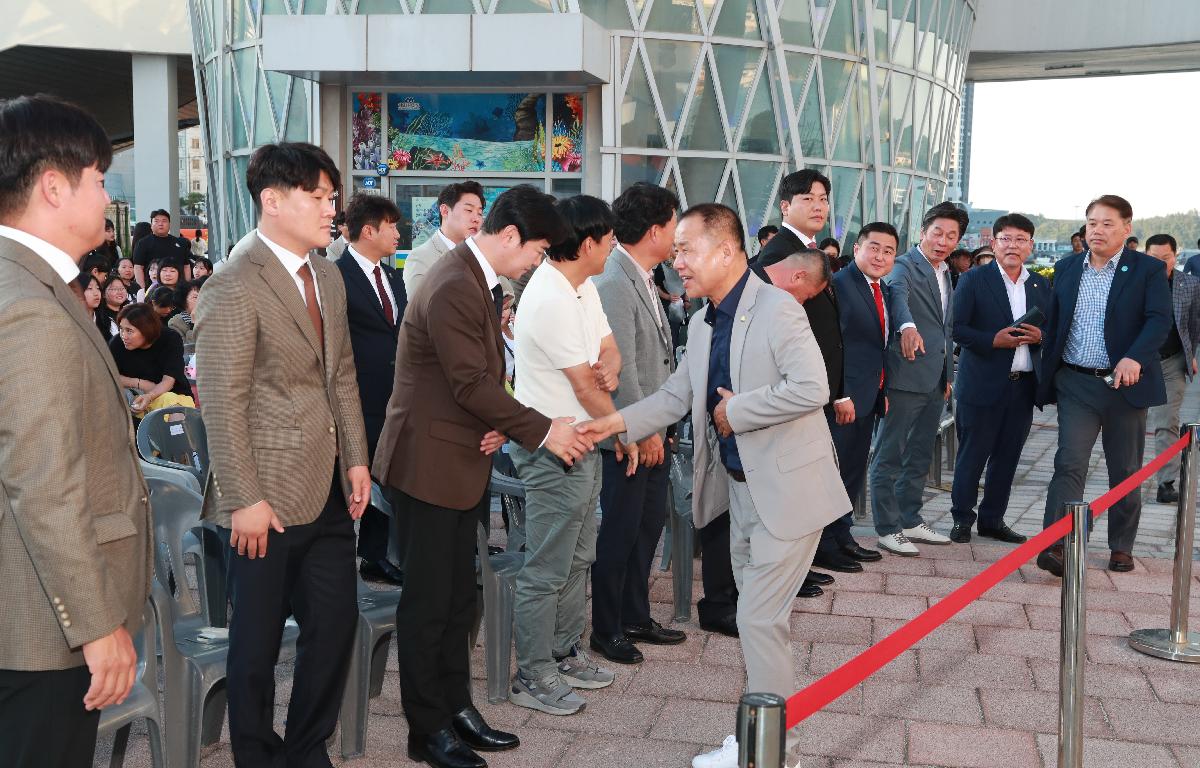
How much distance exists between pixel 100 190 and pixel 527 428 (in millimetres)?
1762

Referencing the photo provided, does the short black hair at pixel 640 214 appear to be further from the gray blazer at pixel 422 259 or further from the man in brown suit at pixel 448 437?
the gray blazer at pixel 422 259

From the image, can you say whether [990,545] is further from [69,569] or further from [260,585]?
[69,569]

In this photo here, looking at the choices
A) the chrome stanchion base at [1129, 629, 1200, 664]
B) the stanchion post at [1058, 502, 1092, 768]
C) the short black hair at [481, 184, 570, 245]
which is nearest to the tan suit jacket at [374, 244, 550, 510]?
the short black hair at [481, 184, 570, 245]

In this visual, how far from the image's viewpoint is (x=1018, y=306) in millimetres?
7230

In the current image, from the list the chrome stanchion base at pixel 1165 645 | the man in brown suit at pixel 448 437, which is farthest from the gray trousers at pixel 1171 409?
the man in brown suit at pixel 448 437

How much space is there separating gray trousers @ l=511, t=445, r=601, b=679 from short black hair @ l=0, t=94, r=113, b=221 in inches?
90.2

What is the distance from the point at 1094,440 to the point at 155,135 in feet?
81.3

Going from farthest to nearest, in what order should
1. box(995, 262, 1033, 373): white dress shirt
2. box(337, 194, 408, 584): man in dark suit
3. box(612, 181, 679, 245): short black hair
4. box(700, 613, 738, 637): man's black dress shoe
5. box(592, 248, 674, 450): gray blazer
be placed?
box(995, 262, 1033, 373): white dress shirt
box(337, 194, 408, 584): man in dark suit
box(700, 613, 738, 637): man's black dress shoe
box(612, 181, 679, 245): short black hair
box(592, 248, 674, 450): gray blazer

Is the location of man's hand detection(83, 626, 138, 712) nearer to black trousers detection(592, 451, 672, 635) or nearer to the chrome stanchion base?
black trousers detection(592, 451, 672, 635)

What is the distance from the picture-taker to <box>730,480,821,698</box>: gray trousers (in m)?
3.61

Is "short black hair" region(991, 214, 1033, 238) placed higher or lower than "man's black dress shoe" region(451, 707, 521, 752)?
higher

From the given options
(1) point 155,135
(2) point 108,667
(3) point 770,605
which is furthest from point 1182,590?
(1) point 155,135

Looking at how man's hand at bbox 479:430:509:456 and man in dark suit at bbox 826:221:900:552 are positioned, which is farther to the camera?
man in dark suit at bbox 826:221:900:552

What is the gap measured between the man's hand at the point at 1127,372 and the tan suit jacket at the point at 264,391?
467 cm
